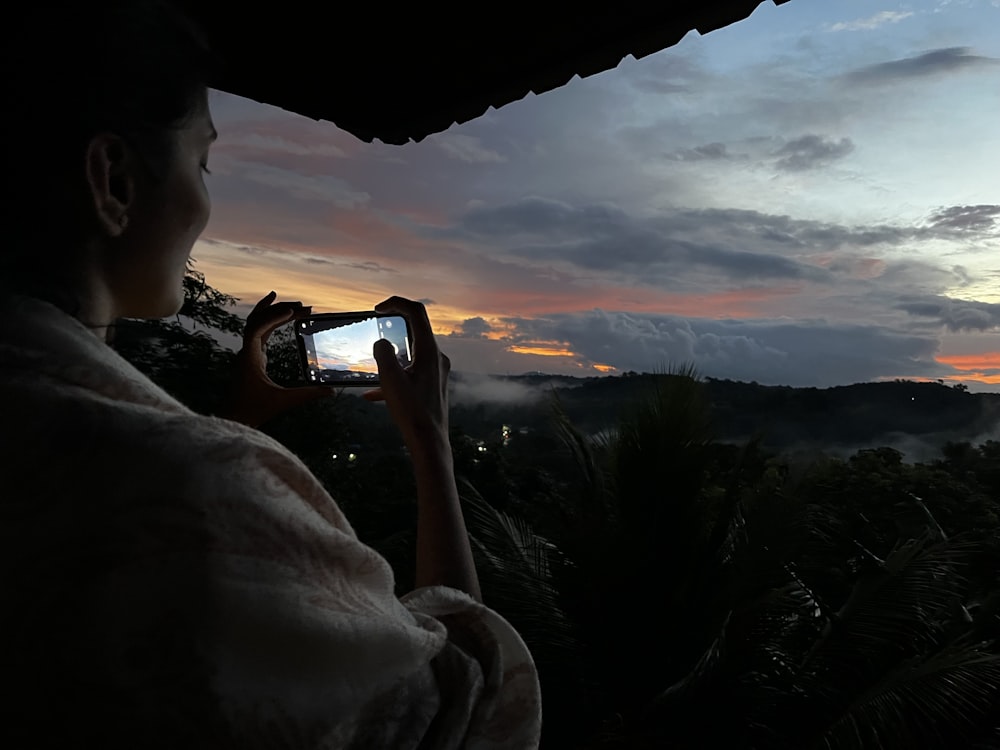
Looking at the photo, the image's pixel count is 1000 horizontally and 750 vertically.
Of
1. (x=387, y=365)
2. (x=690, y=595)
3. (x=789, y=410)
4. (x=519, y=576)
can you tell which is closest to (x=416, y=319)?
(x=387, y=365)

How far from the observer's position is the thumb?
0.78m

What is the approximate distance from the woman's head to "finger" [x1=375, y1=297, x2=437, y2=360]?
13.2 inches

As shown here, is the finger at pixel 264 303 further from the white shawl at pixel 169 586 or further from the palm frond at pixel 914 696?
the palm frond at pixel 914 696

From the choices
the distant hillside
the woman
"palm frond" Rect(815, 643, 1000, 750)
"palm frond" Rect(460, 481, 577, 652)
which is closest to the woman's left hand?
the woman

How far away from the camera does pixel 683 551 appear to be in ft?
13.0

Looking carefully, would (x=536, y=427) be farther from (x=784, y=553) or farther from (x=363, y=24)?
(x=363, y=24)

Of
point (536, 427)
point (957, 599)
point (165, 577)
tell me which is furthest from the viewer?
point (957, 599)

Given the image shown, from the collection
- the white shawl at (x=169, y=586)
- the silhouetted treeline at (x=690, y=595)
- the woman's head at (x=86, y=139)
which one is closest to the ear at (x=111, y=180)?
the woman's head at (x=86, y=139)

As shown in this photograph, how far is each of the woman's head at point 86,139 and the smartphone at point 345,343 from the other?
0.39 meters

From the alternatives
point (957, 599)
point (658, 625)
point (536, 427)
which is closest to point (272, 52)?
point (536, 427)

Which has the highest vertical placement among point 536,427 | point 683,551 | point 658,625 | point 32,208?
point 32,208

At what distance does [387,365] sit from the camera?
31.2 inches

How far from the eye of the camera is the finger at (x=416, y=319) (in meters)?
0.85

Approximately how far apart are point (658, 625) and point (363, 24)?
3352mm
